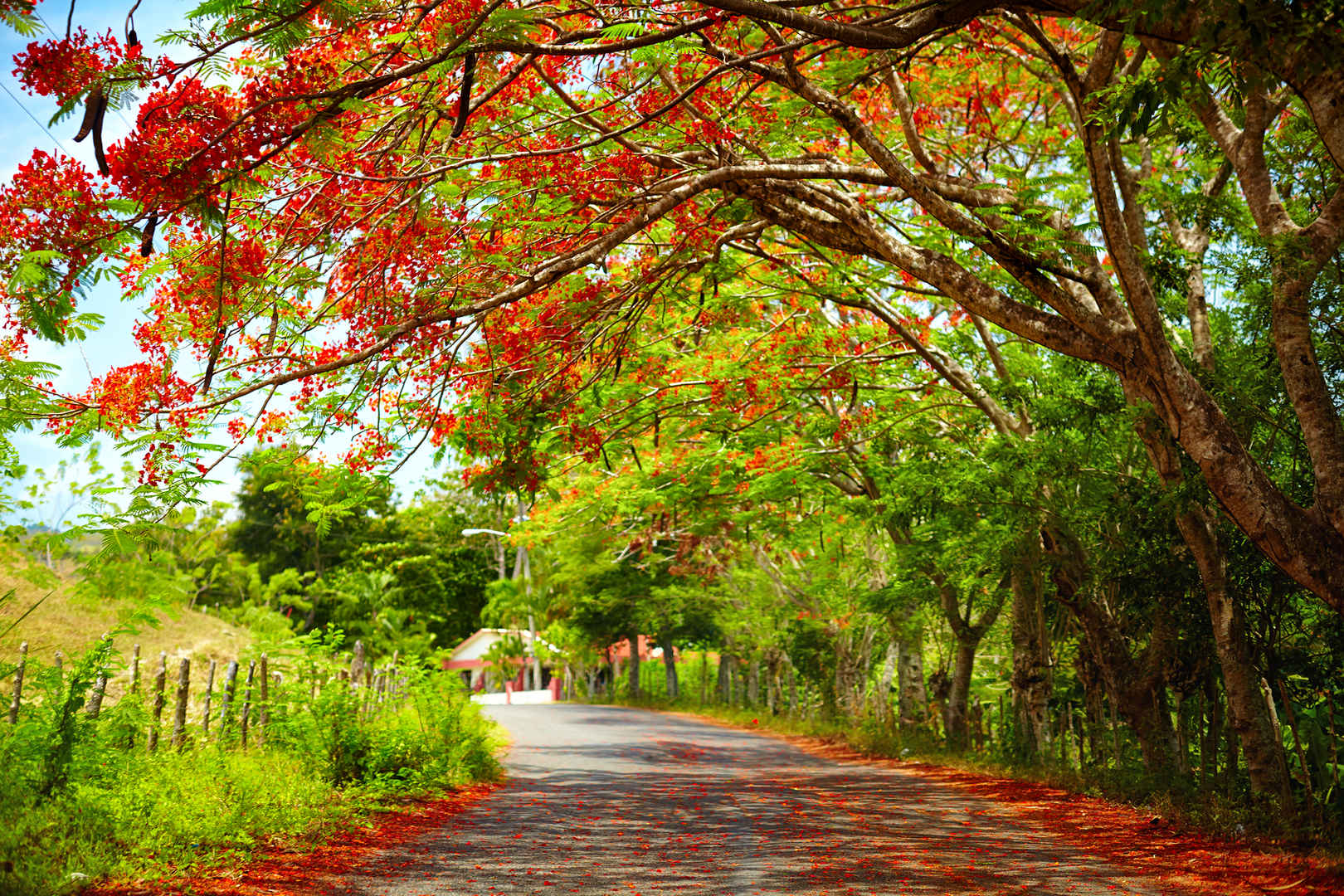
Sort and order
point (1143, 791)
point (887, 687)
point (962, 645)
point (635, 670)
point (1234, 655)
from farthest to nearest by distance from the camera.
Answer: point (635, 670), point (887, 687), point (962, 645), point (1143, 791), point (1234, 655)

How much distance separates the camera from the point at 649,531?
19.5 m

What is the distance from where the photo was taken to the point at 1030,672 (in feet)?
45.4

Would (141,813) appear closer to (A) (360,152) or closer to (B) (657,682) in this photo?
(A) (360,152)

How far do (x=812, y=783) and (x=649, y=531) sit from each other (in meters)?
7.35

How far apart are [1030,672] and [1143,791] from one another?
370 centimetres

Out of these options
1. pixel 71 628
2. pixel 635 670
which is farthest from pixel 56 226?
pixel 635 670

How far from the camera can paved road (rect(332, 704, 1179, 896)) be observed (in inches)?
256

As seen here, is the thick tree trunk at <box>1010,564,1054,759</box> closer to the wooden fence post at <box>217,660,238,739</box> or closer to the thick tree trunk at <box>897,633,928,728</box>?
the thick tree trunk at <box>897,633,928,728</box>

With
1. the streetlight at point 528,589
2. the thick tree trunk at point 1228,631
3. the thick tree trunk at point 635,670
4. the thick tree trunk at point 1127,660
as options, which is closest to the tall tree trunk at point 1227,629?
the thick tree trunk at point 1228,631

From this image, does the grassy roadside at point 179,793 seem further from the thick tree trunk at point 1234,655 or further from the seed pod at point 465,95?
the thick tree trunk at point 1234,655

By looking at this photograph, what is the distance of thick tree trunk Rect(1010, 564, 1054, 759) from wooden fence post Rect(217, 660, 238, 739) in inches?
367

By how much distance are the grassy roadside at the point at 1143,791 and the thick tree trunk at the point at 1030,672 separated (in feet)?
1.55

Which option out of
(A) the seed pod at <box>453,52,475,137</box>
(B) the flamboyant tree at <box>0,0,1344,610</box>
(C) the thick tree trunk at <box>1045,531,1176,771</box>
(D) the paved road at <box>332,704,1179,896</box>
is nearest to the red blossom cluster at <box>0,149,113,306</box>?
(B) the flamboyant tree at <box>0,0,1344,610</box>

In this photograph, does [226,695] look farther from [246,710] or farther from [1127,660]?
Answer: [1127,660]
